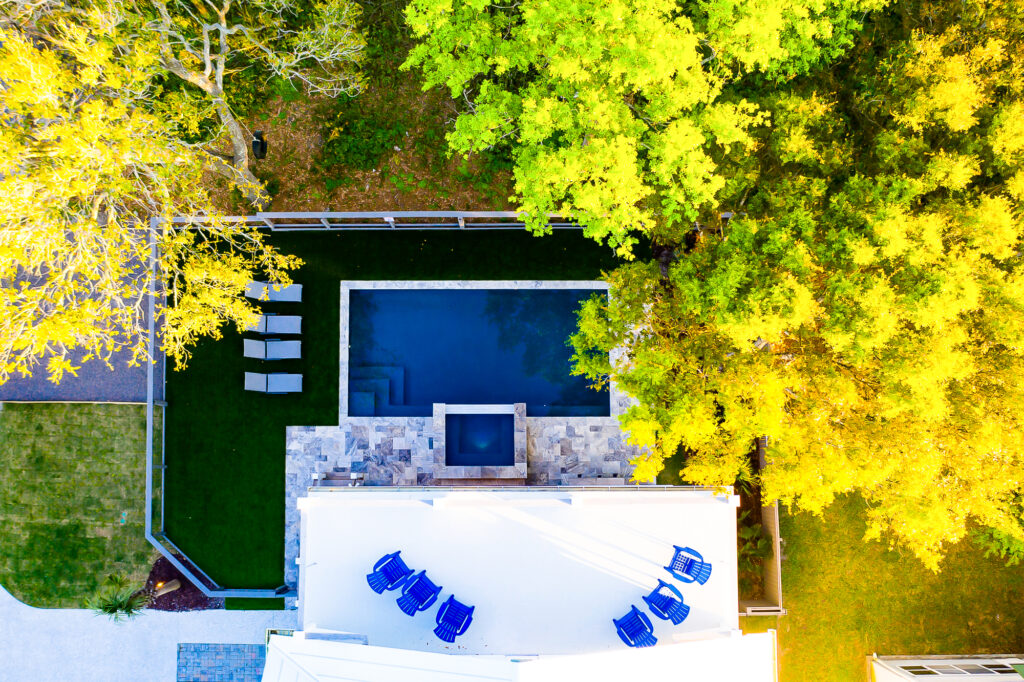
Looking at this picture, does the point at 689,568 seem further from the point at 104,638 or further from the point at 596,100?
the point at 104,638

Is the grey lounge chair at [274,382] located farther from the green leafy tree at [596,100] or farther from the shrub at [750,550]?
the shrub at [750,550]

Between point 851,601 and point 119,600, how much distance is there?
845 inches

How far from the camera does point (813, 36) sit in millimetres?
13047

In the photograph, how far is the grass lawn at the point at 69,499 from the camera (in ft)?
54.0

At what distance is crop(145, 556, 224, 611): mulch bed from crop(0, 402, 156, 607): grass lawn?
0.47m

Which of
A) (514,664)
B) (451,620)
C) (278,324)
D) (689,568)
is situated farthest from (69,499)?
(689,568)

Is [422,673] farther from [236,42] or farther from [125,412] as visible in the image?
[236,42]

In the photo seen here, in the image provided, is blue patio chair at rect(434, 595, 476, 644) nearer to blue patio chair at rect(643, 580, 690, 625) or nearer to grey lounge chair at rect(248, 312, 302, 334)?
blue patio chair at rect(643, 580, 690, 625)

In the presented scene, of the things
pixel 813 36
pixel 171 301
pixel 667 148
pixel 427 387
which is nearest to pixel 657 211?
pixel 667 148

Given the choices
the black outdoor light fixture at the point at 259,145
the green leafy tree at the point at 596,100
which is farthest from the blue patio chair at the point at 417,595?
the black outdoor light fixture at the point at 259,145

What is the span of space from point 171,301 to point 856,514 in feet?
72.6

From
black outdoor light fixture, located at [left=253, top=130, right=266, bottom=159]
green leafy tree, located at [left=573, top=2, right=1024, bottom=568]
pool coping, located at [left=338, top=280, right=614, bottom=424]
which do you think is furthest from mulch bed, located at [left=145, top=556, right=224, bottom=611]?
green leafy tree, located at [left=573, top=2, right=1024, bottom=568]

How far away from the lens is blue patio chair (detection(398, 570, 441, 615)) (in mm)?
12172

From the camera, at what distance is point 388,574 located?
12367 millimetres
